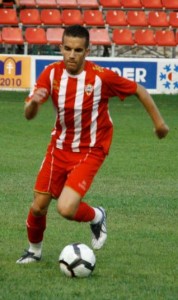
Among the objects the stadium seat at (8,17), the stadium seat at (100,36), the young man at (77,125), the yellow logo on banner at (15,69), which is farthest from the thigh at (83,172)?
the stadium seat at (8,17)

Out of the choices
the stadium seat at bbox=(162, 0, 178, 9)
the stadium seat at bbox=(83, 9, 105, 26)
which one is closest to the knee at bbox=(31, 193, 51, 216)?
the stadium seat at bbox=(83, 9, 105, 26)

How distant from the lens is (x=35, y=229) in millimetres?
7398

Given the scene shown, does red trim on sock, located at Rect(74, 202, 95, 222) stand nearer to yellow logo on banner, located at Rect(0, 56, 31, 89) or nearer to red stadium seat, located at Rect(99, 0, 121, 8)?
yellow logo on banner, located at Rect(0, 56, 31, 89)

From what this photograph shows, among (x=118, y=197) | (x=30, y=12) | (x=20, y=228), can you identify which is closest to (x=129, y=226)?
(x=20, y=228)

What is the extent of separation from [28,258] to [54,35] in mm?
18093

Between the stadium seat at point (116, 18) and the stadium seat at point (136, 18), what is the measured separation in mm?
127

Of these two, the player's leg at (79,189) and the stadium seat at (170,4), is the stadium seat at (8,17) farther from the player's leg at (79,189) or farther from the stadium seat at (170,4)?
the player's leg at (79,189)

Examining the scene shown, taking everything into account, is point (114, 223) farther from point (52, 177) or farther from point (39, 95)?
point (39, 95)

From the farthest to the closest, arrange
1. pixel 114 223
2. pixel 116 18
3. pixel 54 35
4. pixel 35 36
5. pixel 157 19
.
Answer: pixel 157 19 → pixel 116 18 → pixel 54 35 → pixel 35 36 → pixel 114 223

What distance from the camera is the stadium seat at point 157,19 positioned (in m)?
26.0

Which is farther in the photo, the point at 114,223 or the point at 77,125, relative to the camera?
the point at 114,223

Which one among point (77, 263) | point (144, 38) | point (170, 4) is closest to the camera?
point (77, 263)

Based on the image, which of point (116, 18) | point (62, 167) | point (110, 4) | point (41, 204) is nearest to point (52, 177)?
point (62, 167)

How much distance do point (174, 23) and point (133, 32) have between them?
1077 mm
